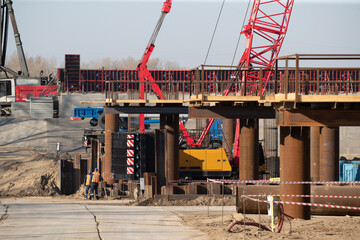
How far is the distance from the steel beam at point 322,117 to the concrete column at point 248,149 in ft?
45.2

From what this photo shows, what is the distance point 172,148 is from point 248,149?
5406 mm

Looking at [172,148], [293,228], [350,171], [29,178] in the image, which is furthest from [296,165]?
[29,178]

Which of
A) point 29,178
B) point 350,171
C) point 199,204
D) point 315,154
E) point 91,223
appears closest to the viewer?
point 91,223

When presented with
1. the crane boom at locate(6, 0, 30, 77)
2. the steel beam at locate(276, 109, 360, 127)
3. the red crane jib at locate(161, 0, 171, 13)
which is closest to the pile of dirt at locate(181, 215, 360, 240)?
the steel beam at locate(276, 109, 360, 127)

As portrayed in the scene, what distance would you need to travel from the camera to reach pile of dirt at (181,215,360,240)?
15.6 metres

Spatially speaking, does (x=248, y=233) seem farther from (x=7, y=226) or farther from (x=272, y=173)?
(x=272, y=173)

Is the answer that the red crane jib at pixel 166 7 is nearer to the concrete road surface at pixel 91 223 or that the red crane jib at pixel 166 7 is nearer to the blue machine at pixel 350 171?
the blue machine at pixel 350 171

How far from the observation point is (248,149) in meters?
31.5

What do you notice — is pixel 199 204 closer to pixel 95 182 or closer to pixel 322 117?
pixel 95 182

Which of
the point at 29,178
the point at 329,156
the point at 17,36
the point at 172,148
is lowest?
the point at 29,178

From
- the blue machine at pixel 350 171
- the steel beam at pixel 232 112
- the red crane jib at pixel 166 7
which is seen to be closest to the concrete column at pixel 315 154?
the steel beam at pixel 232 112

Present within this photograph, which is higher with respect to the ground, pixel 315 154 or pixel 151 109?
pixel 151 109

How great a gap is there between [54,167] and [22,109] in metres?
33.4

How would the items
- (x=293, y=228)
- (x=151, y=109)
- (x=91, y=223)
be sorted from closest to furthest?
(x=293, y=228), (x=91, y=223), (x=151, y=109)
